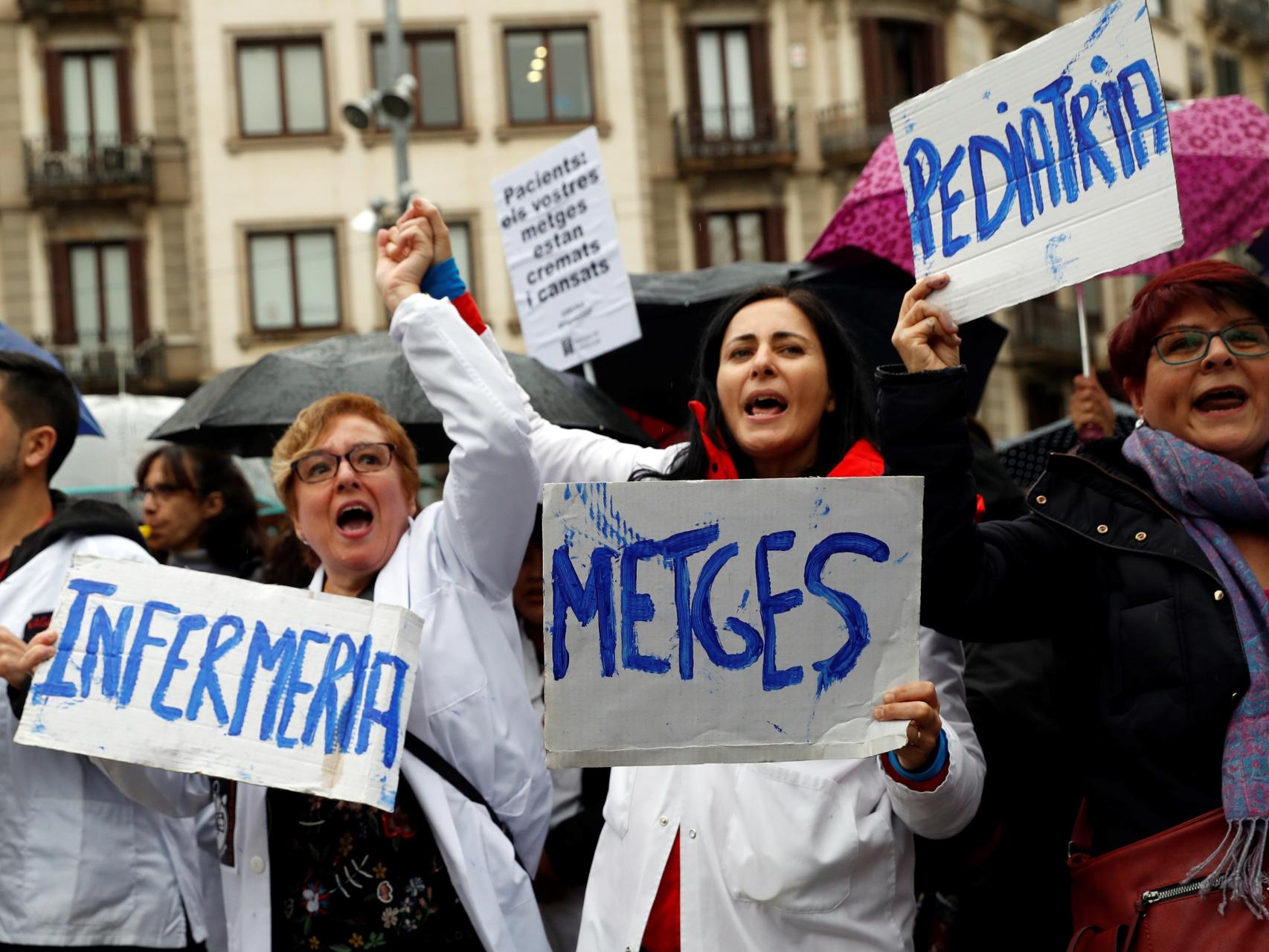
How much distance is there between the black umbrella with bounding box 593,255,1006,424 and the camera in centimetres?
527

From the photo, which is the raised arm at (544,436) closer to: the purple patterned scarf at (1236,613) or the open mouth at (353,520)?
the open mouth at (353,520)

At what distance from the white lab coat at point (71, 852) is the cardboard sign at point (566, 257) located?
2.60 m

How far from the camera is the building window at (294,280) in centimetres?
2275

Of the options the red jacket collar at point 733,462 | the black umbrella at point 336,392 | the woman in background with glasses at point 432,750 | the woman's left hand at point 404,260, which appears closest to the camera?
the red jacket collar at point 733,462

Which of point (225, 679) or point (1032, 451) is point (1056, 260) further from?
point (1032, 451)

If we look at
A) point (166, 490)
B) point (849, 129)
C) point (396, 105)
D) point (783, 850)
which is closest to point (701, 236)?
point (849, 129)

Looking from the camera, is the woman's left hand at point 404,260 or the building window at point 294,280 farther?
the building window at point 294,280

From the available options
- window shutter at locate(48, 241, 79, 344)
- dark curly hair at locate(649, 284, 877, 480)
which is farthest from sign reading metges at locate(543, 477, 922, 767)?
window shutter at locate(48, 241, 79, 344)

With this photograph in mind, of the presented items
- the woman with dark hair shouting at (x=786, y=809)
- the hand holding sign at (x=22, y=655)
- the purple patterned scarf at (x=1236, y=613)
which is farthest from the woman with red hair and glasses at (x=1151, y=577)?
the hand holding sign at (x=22, y=655)

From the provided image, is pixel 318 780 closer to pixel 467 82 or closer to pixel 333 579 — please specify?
pixel 333 579

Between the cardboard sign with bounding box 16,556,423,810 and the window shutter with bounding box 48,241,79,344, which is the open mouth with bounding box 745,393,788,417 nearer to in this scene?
the cardboard sign with bounding box 16,556,423,810

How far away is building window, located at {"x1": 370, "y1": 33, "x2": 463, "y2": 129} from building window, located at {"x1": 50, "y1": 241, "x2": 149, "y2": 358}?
4.38 m

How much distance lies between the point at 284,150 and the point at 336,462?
20.7m

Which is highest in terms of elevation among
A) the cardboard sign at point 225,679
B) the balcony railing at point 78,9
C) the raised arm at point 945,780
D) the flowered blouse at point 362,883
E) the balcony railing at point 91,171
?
the balcony railing at point 78,9
